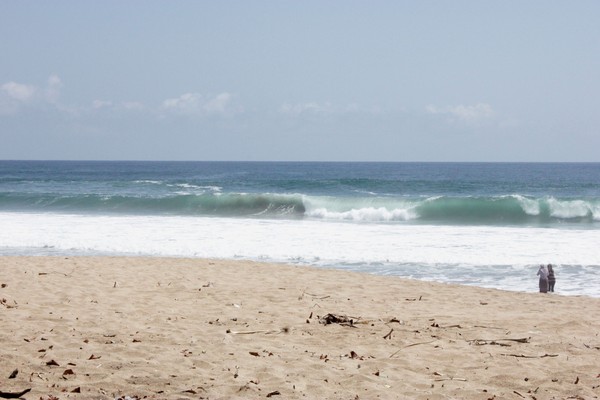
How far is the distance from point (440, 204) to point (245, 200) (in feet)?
32.6

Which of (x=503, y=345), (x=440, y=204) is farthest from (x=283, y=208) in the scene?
(x=503, y=345)

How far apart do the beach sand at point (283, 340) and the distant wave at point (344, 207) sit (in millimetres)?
19858

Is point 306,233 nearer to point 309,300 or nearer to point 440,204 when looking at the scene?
point 309,300

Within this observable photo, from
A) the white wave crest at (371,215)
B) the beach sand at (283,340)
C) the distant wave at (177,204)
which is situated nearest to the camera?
the beach sand at (283,340)

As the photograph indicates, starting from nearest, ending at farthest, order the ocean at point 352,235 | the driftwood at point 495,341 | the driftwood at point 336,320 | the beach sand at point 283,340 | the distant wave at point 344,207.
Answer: the beach sand at point 283,340, the driftwood at point 495,341, the driftwood at point 336,320, the ocean at point 352,235, the distant wave at point 344,207

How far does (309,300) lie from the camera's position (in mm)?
8461

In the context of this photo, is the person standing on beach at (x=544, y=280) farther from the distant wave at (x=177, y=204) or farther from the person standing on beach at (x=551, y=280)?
the distant wave at (x=177, y=204)

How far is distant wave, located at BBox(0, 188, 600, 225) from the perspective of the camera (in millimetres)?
29891

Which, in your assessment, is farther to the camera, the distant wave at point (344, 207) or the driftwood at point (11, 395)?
the distant wave at point (344, 207)

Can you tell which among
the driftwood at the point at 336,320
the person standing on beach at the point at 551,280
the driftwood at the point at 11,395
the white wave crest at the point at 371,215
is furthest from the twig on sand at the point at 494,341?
the white wave crest at the point at 371,215

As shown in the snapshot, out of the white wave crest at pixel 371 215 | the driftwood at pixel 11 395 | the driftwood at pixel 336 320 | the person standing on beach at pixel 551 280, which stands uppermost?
the driftwood at pixel 11 395

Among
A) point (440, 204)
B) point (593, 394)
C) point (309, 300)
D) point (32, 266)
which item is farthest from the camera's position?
point (440, 204)

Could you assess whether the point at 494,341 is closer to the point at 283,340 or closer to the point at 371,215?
the point at 283,340

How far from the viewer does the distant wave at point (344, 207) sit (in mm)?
29891
